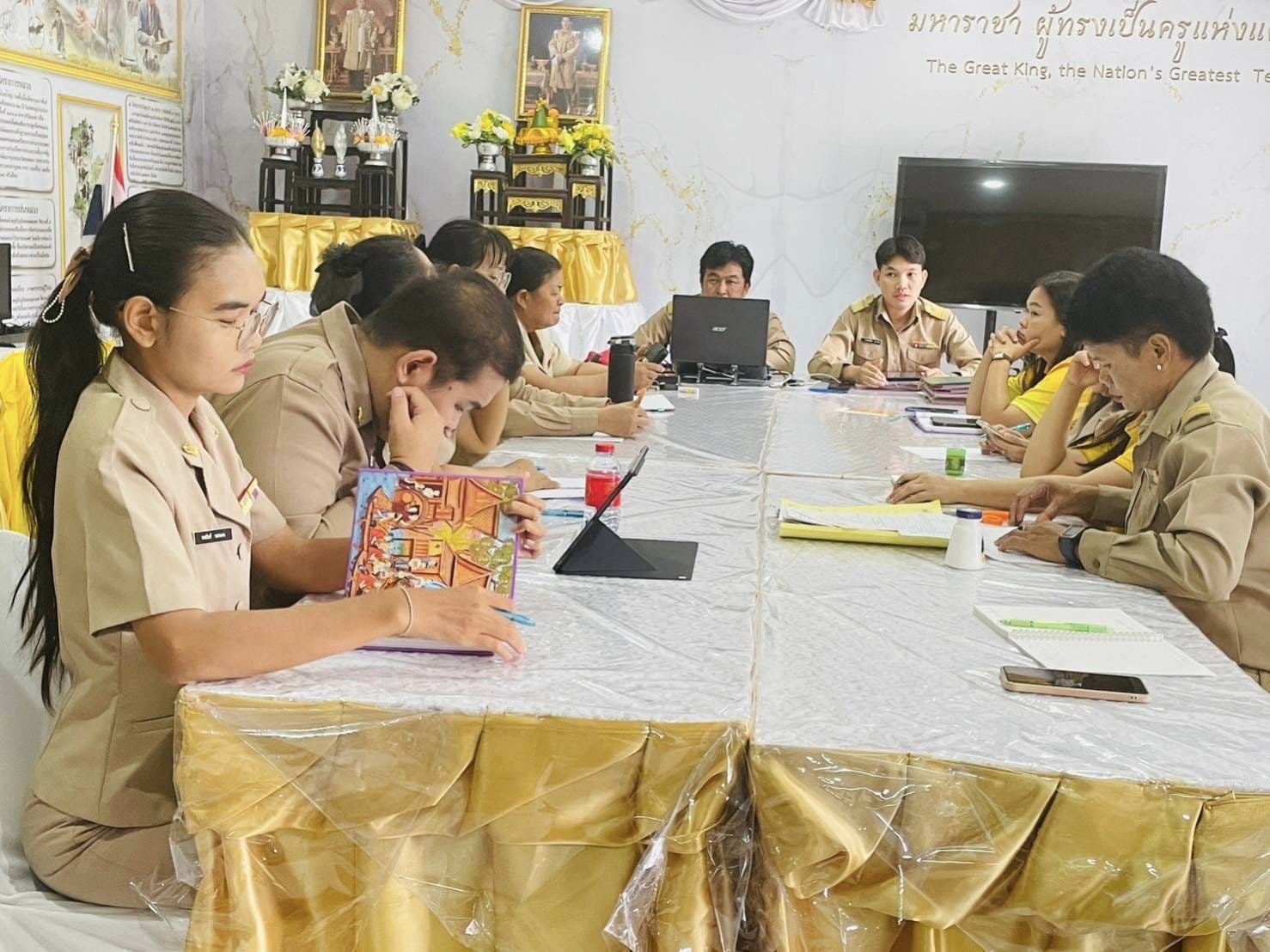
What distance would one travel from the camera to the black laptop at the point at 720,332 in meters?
4.54

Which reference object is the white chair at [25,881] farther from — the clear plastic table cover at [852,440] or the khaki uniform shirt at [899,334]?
the khaki uniform shirt at [899,334]

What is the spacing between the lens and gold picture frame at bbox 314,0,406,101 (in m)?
6.21

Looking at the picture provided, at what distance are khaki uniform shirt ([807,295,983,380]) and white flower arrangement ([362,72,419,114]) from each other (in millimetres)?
2431

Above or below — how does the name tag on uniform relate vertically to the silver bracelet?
above

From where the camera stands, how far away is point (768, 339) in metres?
5.07

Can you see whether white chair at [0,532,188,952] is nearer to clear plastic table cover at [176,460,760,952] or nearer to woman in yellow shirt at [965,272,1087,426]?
clear plastic table cover at [176,460,760,952]

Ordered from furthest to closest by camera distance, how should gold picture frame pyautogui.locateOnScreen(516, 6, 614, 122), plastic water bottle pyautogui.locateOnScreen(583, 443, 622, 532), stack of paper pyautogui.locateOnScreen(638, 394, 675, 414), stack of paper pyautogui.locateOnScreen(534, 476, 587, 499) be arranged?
1. gold picture frame pyautogui.locateOnScreen(516, 6, 614, 122)
2. stack of paper pyautogui.locateOnScreen(638, 394, 675, 414)
3. stack of paper pyautogui.locateOnScreen(534, 476, 587, 499)
4. plastic water bottle pyautogui.locateOnScreen(583, 443, 622, 532)

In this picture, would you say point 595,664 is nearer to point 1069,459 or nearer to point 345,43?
point 1069,459

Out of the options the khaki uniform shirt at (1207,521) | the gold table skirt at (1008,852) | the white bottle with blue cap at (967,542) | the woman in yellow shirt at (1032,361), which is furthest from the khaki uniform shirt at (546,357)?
the gold table skirt at (1008,852)

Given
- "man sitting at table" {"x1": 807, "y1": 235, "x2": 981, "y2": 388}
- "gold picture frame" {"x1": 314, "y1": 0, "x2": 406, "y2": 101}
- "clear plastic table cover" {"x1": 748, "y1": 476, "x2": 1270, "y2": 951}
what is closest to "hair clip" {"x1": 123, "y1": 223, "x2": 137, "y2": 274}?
"clear plastic table cover" {"x1": 748, "y1": 476, "x2": 1270, "y2": 951}

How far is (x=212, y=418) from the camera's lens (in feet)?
5.11

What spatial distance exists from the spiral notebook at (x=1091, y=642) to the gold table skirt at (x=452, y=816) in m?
0.54

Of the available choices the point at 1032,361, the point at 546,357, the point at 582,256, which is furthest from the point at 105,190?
the point at 1032,361

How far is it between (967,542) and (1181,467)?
0.35 m
